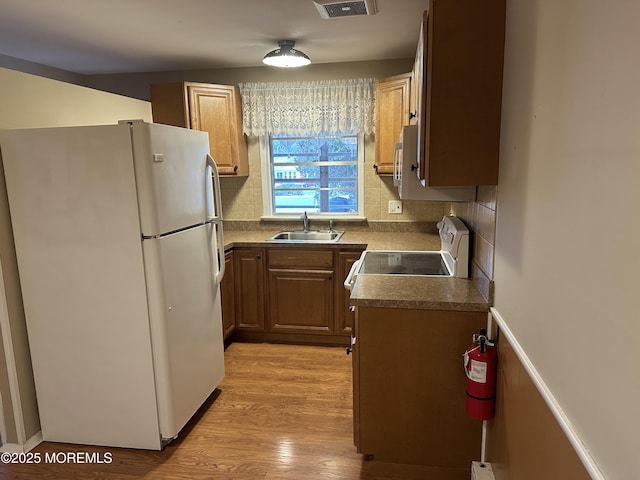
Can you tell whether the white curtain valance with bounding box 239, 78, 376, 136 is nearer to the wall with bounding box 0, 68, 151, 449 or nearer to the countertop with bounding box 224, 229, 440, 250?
the countertop with bounding box 224, 229, 440, 250

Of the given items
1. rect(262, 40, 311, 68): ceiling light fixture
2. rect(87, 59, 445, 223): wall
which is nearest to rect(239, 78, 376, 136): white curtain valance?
rect(87, 59, 445, 223): wall

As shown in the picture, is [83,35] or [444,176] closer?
[444,176]

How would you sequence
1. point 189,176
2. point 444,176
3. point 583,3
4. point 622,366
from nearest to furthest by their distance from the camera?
point 622,366 < point 583,3 < point 444,176 < point 189,176

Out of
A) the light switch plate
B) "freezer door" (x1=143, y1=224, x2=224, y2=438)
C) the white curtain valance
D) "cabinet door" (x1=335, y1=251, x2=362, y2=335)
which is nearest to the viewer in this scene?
"freezer door" (x1=143, y1=224, x2=224, y2=438)

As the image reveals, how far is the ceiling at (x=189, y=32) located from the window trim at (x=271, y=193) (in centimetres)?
72

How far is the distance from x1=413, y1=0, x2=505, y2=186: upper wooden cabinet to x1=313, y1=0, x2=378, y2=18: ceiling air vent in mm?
606

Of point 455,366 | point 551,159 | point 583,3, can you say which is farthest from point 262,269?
point 583,3

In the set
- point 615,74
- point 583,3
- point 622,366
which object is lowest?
point 622,366

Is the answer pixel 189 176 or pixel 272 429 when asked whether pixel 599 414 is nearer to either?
pixel 272 429

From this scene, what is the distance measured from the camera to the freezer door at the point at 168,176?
1.92m

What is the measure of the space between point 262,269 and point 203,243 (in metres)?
1.01

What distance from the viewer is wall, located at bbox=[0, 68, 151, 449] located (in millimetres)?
2070

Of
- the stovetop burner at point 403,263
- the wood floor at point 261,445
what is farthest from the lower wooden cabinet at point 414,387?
the stovetop burner at point 403,263

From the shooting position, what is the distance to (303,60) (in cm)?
297
